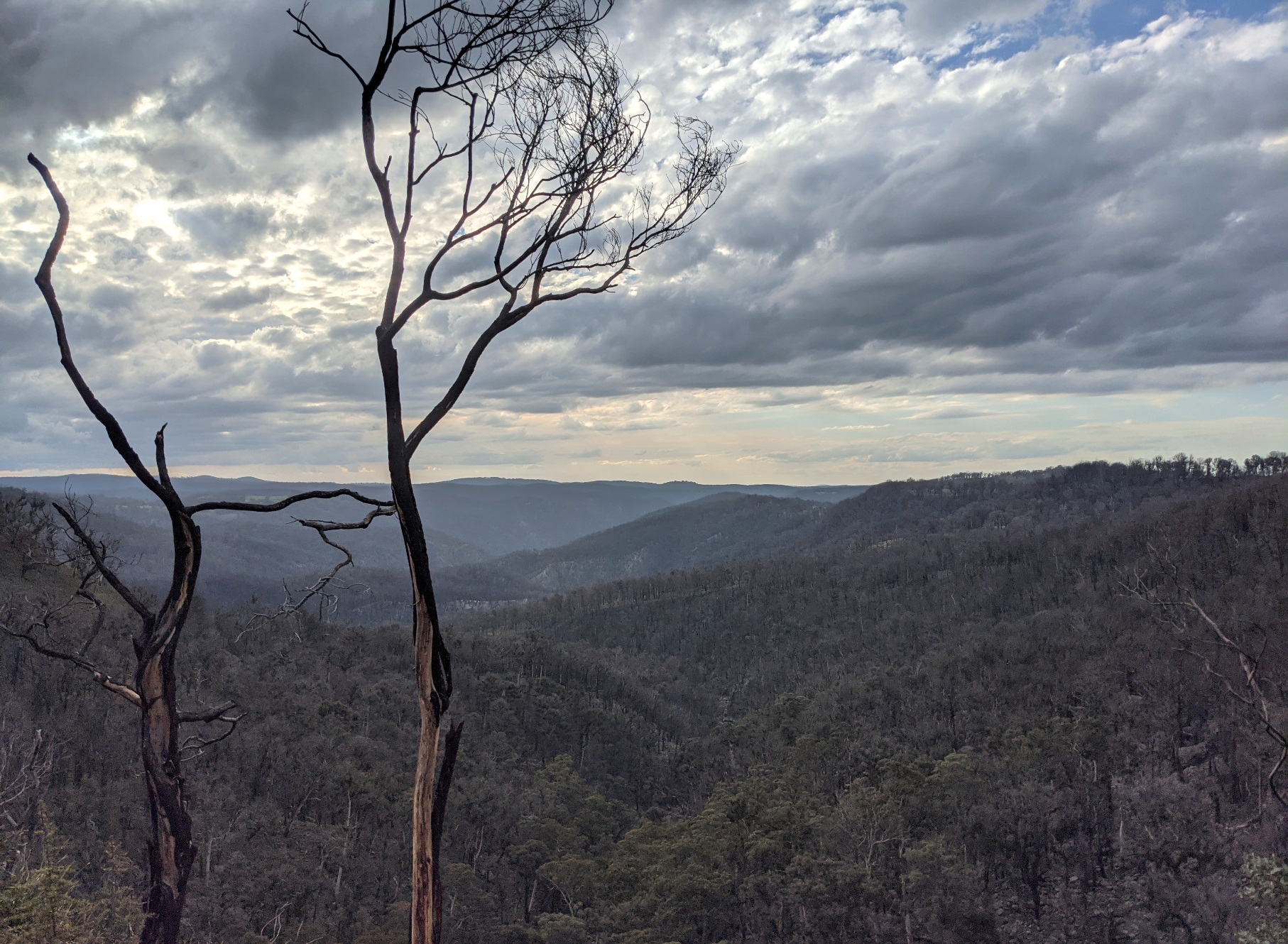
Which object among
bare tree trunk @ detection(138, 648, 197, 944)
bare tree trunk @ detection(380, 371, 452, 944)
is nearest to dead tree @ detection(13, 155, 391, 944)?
bare tree trunk @ detection(138, 648, 197, 944)

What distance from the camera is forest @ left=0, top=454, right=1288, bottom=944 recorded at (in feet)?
118

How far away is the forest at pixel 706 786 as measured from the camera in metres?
35.9

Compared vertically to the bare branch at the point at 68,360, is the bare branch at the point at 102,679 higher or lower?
lower

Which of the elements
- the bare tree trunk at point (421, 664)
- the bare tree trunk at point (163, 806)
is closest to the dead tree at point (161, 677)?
the bare tree trunk at point (163, 806)

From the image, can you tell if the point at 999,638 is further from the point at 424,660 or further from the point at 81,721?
the point at 424,660

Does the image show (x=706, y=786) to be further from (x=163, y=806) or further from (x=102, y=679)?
(x=102, y=679)

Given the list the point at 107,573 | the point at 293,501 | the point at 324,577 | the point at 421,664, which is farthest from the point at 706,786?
the point at 421,664

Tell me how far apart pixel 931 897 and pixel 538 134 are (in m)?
46.6

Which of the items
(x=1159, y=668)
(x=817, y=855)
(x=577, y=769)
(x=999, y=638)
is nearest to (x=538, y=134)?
(x=817, y=855)

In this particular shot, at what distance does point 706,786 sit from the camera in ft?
265

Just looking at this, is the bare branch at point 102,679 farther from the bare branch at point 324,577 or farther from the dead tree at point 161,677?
the bare branch at point 324,577

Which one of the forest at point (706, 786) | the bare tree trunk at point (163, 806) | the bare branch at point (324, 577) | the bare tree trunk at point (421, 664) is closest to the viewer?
the bare tree trunk at point (421, 664)

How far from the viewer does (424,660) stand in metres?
6.18

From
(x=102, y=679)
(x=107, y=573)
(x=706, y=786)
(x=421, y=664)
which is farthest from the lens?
(x=706, y=786)
